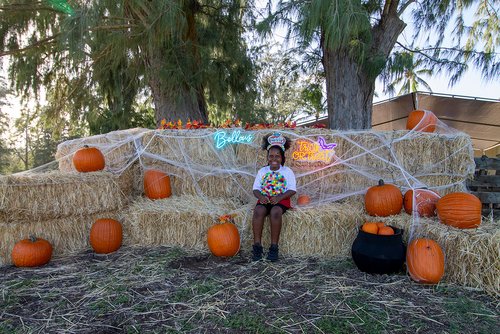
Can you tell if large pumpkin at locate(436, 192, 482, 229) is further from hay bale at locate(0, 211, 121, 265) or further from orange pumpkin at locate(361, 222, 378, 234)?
hay bale at locate(0, 211, 121, 265)

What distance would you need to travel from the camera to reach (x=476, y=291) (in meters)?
2.77

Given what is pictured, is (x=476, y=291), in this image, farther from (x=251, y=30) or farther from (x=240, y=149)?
(x=251, y=30)

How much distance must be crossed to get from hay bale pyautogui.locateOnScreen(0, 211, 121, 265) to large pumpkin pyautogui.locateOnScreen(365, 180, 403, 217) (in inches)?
111

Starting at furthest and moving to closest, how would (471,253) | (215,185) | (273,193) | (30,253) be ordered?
(215,185)
(273,193)
(30,253)
(471,253)

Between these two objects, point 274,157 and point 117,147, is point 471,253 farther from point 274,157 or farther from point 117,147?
point 117,147

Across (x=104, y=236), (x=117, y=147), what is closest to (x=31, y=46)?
(x=117, y=147)

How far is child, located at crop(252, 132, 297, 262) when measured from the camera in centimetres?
353

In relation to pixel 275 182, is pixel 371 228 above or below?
below

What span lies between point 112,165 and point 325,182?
279 centimetres

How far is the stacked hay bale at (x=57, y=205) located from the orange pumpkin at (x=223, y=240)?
53.3 inches

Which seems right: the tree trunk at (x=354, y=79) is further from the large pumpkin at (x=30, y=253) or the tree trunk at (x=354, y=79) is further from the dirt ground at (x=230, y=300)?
the large pumpkin at (x=30, y=253)

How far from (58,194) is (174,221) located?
50.3 inches

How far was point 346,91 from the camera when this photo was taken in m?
5.48

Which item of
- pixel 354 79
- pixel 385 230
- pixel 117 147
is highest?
pixel 354 79
